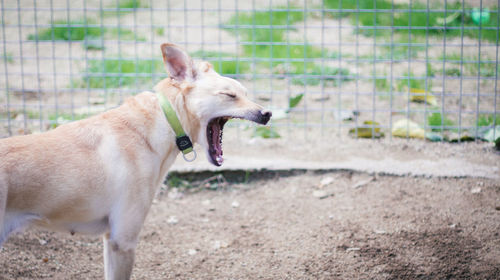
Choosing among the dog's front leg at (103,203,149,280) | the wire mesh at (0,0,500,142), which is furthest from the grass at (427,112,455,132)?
the dog's front leg at (103,203,149,280)

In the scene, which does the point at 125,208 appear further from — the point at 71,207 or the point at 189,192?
the point at 189,192

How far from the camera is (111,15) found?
8.34 meters

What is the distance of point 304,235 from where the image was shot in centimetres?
415

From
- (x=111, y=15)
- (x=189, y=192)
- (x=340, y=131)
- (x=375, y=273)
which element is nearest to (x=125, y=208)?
(x=375, y=273)

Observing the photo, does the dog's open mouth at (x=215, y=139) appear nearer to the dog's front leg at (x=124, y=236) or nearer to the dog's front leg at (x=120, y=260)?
the dog's front leg at (x=124, y=236)

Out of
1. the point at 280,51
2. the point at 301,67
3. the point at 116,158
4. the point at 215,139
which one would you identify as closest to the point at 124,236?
the point at 116,158

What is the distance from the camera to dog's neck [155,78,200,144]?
3.15m

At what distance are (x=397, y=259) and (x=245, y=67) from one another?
369 centimetres

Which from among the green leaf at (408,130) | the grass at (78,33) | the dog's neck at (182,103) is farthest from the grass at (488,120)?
the grass at (78,33)

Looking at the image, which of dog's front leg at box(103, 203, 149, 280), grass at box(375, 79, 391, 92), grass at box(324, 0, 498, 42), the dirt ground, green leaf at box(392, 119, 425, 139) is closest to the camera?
dog's front leg at box(103, 203, 149, 280)

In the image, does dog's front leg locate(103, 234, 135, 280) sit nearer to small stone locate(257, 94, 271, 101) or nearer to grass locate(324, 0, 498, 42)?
small stone locate(257, 94, 271, 101)

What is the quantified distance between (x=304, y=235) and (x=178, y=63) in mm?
1683

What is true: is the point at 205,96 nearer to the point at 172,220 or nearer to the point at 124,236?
the point at 124,236

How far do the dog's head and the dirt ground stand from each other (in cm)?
110
